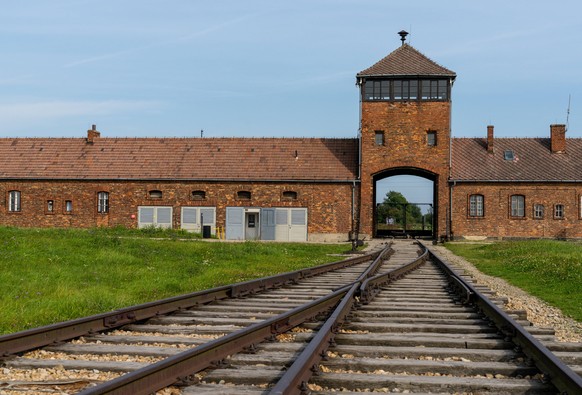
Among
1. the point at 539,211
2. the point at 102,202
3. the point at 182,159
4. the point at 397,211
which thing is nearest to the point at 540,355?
the point at 539,211

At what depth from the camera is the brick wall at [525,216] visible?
36594 millimetres

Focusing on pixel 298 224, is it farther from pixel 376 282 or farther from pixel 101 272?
pixel 376 282

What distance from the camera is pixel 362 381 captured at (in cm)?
461

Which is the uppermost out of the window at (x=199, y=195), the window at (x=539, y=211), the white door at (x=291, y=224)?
the window at (x=199, y=195)

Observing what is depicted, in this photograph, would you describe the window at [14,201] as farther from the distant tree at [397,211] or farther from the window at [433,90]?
the distant tree at [397,211]

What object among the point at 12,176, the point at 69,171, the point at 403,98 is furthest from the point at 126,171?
the point at 403,98

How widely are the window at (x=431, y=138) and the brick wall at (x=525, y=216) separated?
294 cm

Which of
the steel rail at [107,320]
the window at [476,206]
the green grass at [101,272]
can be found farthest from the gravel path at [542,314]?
the window at [476,206]

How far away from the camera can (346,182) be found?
121 ft

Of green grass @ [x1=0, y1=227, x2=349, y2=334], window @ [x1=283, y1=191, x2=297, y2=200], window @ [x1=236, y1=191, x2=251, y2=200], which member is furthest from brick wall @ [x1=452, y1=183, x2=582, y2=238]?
green grass @ [x1=0, y1=227, x2=349, y2=334]

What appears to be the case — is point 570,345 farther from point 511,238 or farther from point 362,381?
point 511,238

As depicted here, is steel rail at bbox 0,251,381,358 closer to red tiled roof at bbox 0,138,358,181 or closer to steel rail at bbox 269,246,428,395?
steel rail at bbox 269,246,428,395

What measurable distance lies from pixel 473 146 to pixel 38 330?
120 ft

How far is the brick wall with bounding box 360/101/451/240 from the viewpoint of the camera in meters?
36.8
